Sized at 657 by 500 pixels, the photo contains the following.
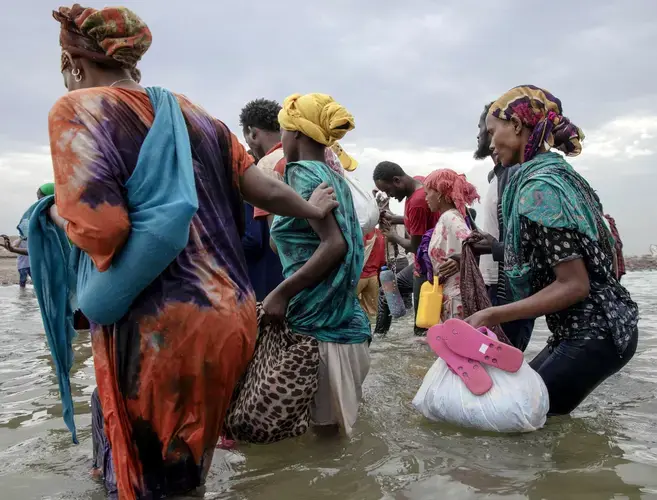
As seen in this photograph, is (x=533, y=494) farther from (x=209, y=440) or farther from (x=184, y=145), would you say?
(x=184, y=145)

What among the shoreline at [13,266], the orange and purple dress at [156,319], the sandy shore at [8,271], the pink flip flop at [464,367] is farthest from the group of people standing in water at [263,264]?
the shoreline at [13,266]

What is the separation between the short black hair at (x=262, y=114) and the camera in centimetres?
472

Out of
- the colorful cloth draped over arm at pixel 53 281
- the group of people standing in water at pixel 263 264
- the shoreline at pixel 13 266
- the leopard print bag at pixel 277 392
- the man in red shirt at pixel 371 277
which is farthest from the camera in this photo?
the shoreline at pixel 13 266

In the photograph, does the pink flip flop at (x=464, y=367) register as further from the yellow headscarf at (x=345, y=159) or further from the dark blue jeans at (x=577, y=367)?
the yellow headscarf at (x=345, y=159)

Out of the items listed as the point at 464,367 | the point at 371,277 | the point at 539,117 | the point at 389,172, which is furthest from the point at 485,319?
the point at 389,172

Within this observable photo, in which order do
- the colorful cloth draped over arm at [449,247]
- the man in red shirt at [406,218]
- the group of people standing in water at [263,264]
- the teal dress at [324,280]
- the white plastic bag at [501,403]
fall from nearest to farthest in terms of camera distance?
1. the group of people standing in water at [263,264]
2. the teal dress at [324,280]
3. the white plastic bag at [501,403]
4. the colorful cloth draped over arm at [449,247]
5. the man in red shirt at [406,218]

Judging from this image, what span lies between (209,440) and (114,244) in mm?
759

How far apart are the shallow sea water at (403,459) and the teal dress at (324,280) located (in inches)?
24.3

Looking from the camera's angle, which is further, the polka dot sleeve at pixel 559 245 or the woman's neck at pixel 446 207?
the woman's neck at pixel 446 207

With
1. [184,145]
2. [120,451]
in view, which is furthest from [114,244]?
[120,451]

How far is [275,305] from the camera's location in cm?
308

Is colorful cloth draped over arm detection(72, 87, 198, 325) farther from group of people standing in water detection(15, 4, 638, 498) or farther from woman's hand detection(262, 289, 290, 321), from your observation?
woman's hand detection(262, 289, 290, 321)

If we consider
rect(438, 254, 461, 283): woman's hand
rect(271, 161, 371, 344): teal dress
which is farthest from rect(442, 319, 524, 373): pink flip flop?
rect(438, 254, 461, 283): woman's hand

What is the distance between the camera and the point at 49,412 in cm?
444
